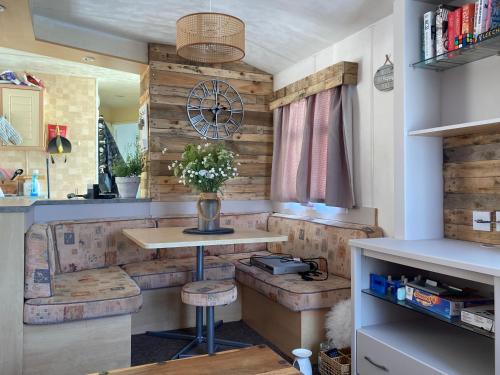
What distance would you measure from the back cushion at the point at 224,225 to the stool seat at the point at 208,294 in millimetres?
1115

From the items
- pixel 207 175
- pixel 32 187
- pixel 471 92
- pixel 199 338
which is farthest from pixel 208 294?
pixel 32 187

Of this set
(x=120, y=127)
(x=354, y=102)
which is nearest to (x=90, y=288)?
(x=354, y=102)

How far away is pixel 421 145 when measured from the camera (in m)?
2.40

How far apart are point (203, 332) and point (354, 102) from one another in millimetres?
2130

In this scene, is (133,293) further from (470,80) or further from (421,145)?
(470,80)

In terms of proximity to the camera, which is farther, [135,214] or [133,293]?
[135,214]

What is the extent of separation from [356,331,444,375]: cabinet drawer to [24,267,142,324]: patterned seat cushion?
134 cm

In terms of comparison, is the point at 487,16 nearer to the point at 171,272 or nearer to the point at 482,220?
the point at 482,220

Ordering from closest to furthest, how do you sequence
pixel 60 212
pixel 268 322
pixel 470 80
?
pixel 470 80, pixel 268 322, pixel 60 212

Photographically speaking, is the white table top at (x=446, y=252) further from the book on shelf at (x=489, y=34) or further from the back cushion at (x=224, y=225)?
the back cushion at (x=224, y=225)

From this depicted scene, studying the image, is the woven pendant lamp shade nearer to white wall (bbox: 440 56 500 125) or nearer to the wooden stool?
white wall (bbox: 440 56 500 125)

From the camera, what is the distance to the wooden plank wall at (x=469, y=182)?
85.8 inches

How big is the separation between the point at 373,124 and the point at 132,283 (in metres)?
2.04

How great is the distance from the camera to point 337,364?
2391 millimetres
